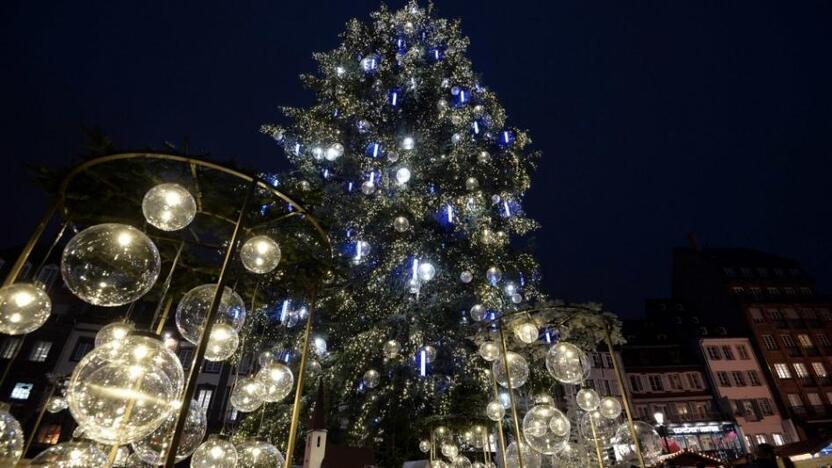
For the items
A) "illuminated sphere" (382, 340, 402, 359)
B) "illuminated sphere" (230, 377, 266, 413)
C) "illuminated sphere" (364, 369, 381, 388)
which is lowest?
"illuminated sphere" (230, 377, 266, 413)

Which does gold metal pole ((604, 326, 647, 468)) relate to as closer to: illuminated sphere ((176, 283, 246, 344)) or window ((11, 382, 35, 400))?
illuminated sphere ((176, 283, 246, 344))

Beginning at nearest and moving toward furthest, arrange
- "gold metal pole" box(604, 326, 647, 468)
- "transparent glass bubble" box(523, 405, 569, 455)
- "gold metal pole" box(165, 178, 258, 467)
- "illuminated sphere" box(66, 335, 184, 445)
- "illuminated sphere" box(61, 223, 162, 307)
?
"gold metal pole" box(165, 178, 258, 467) < "illuminated sphere" box(66, 335, 184, 445) < "illuminated sphere" box(61, 223, 162, 307) < "gold metal pole" box(604, 326, 647, 468) < "transparent glass bubble" box(523, 405, 569, 455)

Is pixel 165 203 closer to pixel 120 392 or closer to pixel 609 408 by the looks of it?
pixel 120 392

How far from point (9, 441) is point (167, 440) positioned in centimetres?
121

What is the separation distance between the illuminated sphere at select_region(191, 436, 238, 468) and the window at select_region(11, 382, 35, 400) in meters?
32.9

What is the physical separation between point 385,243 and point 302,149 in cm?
462

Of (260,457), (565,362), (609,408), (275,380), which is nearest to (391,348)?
(275,380)

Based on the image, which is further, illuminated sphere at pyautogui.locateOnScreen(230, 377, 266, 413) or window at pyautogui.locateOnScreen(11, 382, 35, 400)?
window at pyautogui.locateOnScreen(11, 382, 35, 400)

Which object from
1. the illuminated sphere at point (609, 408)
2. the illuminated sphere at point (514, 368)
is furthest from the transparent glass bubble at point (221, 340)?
the illuminated sphere at point (609, 408)

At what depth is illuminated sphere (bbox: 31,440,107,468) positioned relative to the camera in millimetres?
3273

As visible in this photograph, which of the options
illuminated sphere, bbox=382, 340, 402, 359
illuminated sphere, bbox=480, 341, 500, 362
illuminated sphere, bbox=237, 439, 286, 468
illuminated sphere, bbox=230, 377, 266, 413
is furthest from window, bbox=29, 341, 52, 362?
illuminated sphere, bbox=480, 341, 500, 362

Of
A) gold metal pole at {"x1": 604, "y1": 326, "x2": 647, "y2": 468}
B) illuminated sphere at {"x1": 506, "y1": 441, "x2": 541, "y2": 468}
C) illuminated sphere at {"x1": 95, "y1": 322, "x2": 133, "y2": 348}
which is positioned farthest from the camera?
illuminated sphere at {"x1": 506, "y1": 441, "x2": 541, "y2": 468}

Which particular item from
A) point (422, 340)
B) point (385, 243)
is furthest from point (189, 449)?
point (385, 243)

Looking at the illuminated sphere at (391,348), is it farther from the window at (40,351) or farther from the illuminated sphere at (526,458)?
the window at (40,351)
